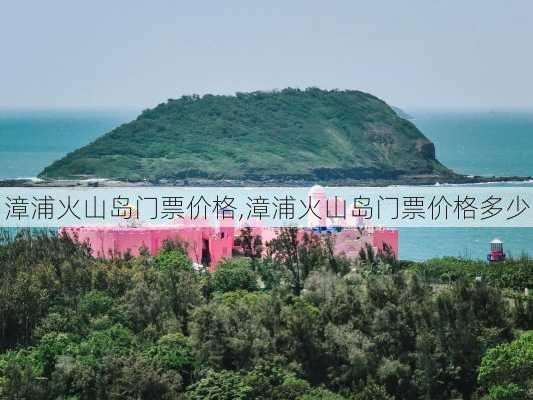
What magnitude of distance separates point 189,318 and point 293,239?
13.5 feet

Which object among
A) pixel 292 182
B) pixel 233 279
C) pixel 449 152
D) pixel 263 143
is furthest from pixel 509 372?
pixel 449 152

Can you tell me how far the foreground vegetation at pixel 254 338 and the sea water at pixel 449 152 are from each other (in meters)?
11.4

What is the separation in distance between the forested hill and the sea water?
2.32 meters

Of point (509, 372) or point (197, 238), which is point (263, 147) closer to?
point (197, 238)

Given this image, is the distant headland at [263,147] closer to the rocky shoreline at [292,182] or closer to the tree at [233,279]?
the rocky shoreline at [292,182]

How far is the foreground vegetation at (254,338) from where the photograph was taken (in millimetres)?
21984

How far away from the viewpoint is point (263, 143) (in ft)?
220

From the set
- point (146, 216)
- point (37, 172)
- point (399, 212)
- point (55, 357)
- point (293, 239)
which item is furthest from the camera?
point (37, 172)

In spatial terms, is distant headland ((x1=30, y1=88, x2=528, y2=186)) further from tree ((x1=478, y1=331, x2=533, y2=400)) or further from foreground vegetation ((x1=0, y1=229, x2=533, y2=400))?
tree ((x1=478, y1=331, x2=533, y2=400))

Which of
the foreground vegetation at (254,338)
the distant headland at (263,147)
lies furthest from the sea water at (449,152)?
the foreground vegetation at (254,338)

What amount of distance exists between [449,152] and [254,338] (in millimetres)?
54891

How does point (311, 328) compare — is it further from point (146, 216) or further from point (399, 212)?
point (399, 212)

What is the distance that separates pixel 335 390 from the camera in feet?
74.3

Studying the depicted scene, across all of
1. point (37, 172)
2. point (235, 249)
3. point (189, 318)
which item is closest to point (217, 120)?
point (37, 172)
